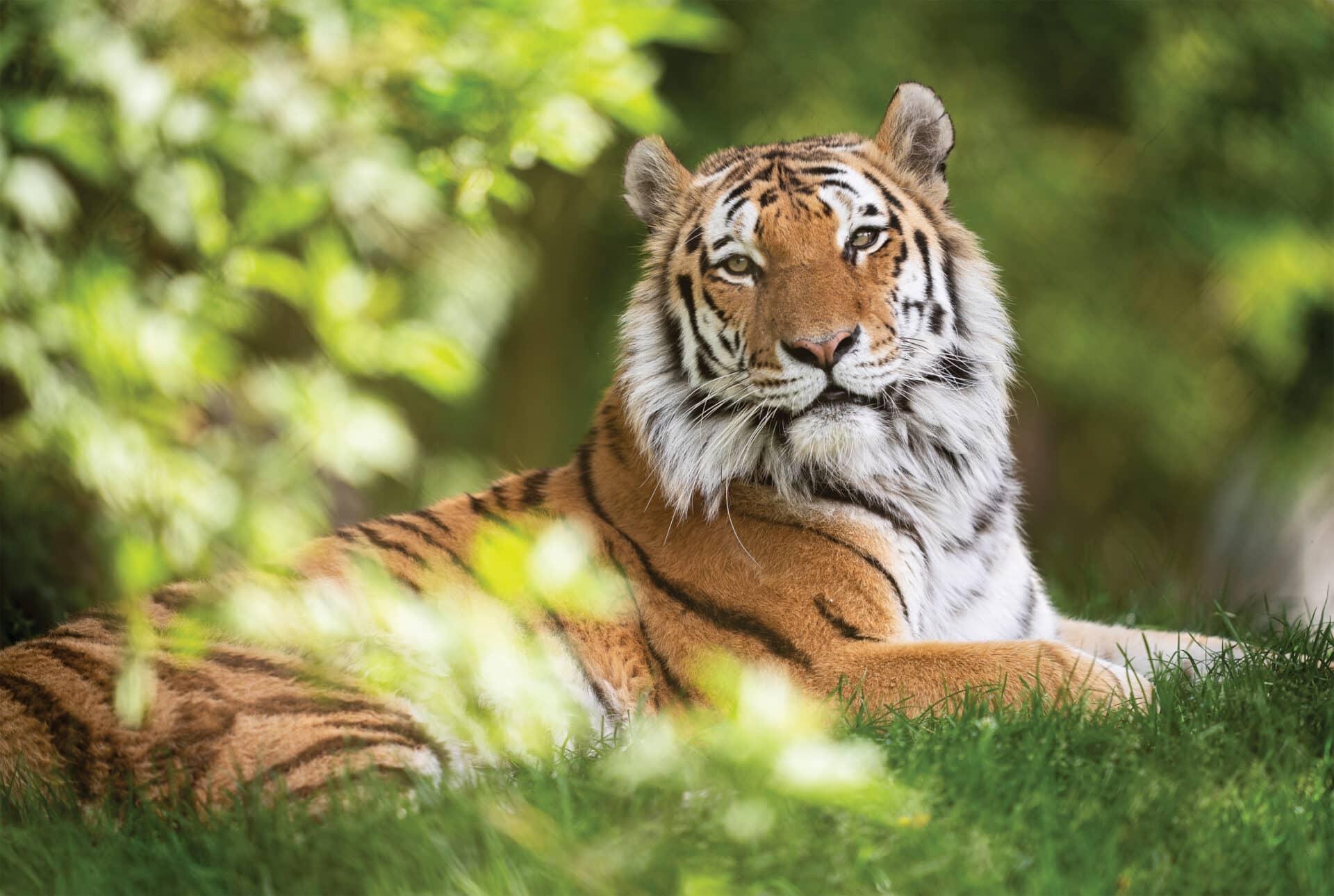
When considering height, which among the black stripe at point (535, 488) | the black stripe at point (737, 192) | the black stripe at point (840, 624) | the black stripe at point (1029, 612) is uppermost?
the black stripe at point (737, 192)

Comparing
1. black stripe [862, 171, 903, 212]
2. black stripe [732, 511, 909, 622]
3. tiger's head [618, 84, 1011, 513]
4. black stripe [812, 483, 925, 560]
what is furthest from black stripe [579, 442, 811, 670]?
black stripe [862, 171, 903, 212]

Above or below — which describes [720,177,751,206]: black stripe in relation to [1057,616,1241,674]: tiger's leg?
above

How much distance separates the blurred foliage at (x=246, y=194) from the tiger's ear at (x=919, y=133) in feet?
2.04

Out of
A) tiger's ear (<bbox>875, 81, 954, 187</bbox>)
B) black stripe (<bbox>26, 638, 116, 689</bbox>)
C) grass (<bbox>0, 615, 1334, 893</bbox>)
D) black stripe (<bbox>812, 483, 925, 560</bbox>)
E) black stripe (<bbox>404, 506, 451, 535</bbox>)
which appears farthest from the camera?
tiger's ear (<bbox>875, 81, 954, 187</bbox>)

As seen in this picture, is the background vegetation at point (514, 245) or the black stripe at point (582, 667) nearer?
the background vegetation at point (514, 245)

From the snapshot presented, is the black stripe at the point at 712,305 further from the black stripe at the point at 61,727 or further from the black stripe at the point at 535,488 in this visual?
→ the black stripe at the point at 61,727

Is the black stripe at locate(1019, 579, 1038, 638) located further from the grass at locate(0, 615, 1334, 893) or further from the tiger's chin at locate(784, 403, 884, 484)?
the grass at locate(0, 615, 1334, 893)

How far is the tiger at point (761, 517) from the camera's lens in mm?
2748

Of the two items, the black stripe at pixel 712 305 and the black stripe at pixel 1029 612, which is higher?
the black stripe at pixel 712 305

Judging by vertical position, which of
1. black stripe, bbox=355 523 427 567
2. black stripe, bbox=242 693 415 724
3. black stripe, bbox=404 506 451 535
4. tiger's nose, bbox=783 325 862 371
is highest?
tiger's nose, bbox=783 325 862 371

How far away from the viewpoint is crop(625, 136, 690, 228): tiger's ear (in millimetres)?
3441

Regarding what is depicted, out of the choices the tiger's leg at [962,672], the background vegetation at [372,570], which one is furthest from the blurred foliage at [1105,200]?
the tiger's leg at [962,672]

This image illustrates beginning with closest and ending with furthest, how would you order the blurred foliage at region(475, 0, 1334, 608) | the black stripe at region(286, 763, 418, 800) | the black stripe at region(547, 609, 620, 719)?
the black stripe at region(286, 763, 418, 800)
the black stripe at region(547, 609, 620, 719)
the blurred foliage at region(475, 0, 1334, 608)

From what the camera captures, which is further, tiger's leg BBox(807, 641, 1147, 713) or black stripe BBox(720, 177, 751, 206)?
black stripe BBox(720, 177, 751, 206)
